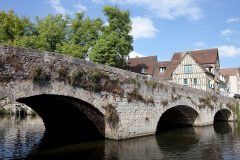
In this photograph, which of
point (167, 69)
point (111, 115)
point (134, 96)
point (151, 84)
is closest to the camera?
point (111, 115)

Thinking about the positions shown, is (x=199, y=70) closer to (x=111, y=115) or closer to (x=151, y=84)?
(x=151, y=84)

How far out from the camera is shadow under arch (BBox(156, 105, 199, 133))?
72.1 ft

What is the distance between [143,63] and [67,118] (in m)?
29.4

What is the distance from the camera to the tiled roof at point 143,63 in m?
43.0

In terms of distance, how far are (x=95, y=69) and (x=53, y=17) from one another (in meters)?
23.8

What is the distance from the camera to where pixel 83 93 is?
1205 cm

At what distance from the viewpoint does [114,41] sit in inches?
1214

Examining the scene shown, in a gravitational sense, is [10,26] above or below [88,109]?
above

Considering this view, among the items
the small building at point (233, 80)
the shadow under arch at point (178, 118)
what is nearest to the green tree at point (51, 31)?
the shadow under arch at point (178, 118)

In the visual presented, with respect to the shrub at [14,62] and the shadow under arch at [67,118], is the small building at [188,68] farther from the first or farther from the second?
the shrub at [14,62]

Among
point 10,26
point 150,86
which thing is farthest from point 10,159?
point 10,26

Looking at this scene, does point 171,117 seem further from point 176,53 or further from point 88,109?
point 176,53

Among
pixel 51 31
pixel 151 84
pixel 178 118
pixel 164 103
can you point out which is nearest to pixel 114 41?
pixel 51 31

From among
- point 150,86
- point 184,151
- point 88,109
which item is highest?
point 150,86
